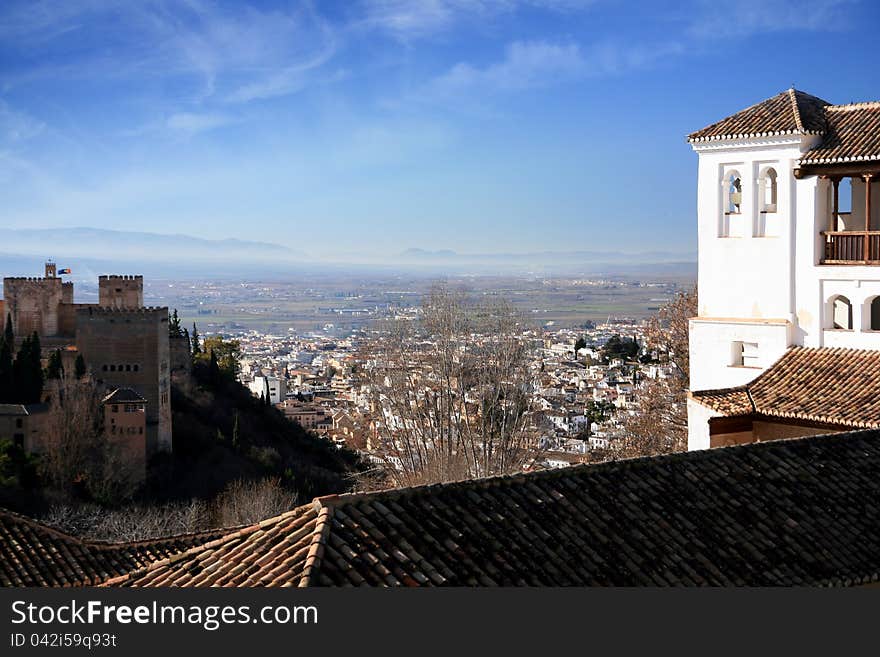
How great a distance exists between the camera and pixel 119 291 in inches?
1784

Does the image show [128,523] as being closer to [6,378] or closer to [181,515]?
[181,515]

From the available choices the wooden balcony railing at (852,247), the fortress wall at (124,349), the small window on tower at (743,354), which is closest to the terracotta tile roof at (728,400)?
the small window on tower at (743,354)

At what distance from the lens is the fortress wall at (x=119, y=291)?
A: 4494 centimetres

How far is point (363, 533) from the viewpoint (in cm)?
527

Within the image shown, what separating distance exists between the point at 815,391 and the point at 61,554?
290 inches

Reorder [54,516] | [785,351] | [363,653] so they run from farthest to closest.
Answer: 1. [54,516]
2. [785,351]
3. [363,653]

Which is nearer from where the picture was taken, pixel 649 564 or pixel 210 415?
pixel 649 564

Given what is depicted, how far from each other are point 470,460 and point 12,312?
1226 inches

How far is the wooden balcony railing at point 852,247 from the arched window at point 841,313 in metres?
0.48

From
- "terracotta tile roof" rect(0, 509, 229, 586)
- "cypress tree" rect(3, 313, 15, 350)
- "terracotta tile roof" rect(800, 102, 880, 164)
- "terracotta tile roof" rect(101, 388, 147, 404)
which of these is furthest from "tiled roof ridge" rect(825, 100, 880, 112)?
"cypress tree" rect(3, 313, 15, 350)

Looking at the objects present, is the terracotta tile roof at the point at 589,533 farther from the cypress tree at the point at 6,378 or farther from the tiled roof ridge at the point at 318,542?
the cypress tree at the point at 6,378

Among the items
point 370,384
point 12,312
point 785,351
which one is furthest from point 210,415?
point 785,351

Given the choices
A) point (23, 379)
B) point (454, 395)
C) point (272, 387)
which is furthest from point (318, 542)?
point (272, 387)

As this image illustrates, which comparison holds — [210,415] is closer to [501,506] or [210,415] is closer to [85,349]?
[85,349]
